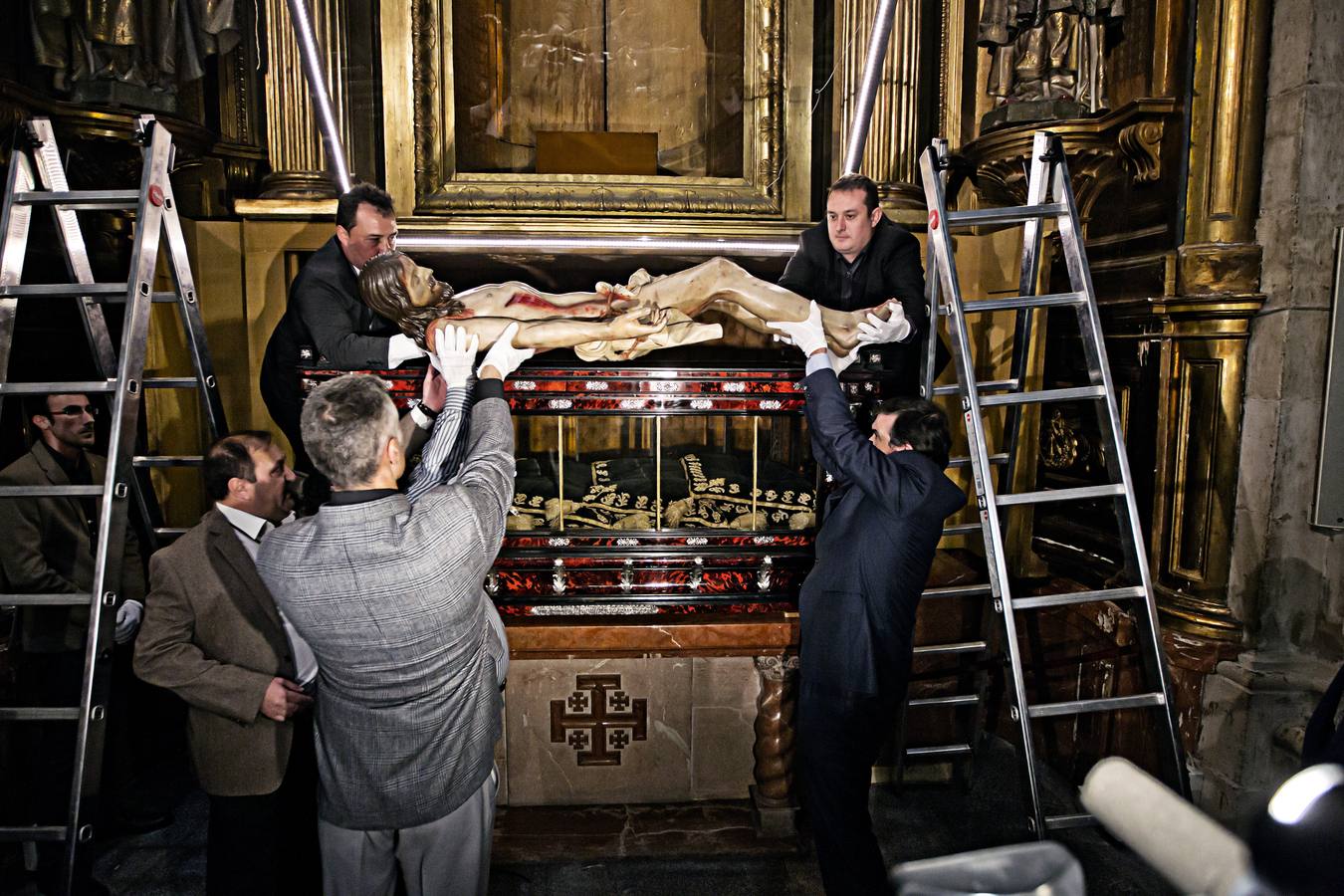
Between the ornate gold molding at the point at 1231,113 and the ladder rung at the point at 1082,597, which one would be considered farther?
the ornate gold molding at the point at 1231,113

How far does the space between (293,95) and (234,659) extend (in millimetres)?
3088

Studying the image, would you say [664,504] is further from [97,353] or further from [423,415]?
[97,353]

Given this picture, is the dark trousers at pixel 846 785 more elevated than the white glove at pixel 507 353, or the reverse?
the white glove at pixel 507 353

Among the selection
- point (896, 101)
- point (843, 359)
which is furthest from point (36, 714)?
point (896, 101)

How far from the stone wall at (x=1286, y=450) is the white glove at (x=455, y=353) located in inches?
107

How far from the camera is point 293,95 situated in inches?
165

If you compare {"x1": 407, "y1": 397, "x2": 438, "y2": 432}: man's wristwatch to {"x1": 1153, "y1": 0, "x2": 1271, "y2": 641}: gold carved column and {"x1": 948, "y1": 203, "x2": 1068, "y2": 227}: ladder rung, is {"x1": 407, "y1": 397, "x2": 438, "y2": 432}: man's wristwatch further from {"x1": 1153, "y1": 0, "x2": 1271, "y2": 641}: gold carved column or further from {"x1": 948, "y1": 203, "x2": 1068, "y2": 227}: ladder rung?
{"x1": 1153, "y1": 0, "x2": 1271, "y2": 641}: gold carved column

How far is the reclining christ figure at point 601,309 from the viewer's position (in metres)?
2.75

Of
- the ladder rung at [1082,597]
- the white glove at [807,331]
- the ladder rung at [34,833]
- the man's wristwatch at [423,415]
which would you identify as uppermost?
the white glove at [807,331]

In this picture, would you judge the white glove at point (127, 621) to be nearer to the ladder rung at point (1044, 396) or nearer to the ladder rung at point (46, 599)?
the ladder rung at point (46, 599)

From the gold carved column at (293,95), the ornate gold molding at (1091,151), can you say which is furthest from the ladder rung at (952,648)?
the gold carved column at (293,95)

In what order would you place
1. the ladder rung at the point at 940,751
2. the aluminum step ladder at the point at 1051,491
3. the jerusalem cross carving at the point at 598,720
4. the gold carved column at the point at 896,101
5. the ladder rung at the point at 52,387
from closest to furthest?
the ladder rung at the point at 52,387
the aluminum step ladder at the point at 1051,491
the jerusalem cross carving at the point at 598,720
the ladder rung at the point at 940,751
the gold carved column at the point at 896,101

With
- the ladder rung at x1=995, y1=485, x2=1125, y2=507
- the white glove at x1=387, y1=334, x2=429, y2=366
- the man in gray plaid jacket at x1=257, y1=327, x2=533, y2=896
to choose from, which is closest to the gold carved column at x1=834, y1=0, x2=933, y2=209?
the ladder rung at x1=995, y1=485, x2=1125, y2=507

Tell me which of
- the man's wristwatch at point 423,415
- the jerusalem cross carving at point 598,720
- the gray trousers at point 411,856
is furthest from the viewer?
the jerusalem cross carving at point 598,720
